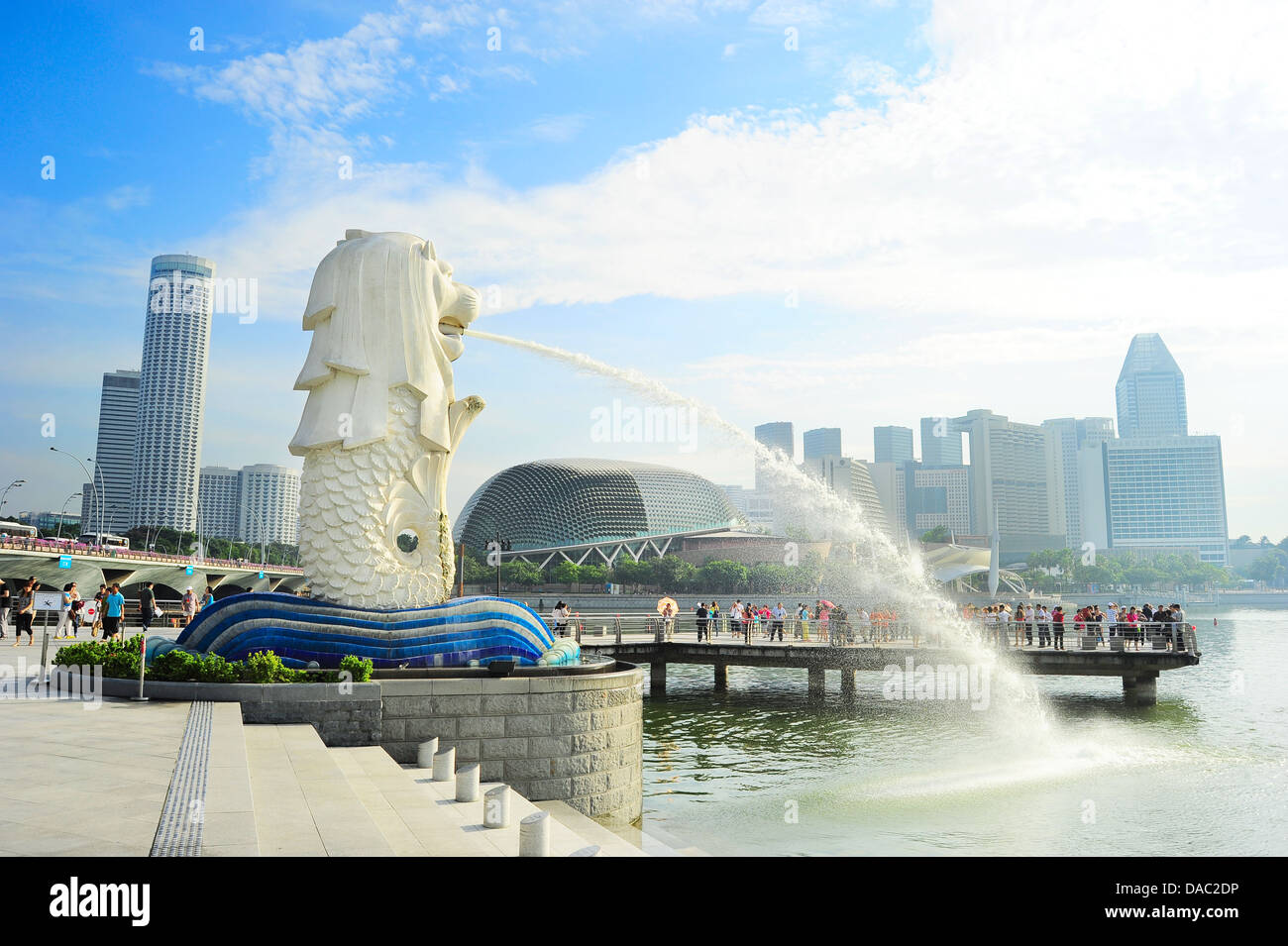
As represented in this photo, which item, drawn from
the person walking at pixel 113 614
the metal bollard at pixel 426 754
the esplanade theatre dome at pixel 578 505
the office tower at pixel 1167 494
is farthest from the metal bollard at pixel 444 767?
the office tower at pixel 1167 494

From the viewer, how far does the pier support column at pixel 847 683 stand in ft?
77.3

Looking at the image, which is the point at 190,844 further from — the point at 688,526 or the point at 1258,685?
the point at 688,526

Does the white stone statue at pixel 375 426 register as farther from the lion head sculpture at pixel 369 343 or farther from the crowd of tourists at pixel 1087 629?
the crowd of tourists at pixel 1087 629

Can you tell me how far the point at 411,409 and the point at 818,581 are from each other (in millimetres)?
66115

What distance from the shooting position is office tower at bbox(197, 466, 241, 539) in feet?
428

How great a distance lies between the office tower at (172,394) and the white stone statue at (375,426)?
362ft

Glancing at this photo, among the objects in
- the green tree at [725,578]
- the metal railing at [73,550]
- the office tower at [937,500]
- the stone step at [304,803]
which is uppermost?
the office tower at [937,500]

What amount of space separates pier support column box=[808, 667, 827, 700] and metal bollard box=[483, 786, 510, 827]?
17.6 meters

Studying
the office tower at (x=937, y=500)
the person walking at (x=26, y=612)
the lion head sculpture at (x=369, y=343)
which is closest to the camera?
the lion head sculpture at (x=369, y=343)

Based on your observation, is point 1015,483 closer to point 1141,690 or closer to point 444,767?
point 1141,690

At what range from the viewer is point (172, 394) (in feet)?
376

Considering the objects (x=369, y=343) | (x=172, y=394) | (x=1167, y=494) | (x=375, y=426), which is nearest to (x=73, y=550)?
(x=369, y=343)

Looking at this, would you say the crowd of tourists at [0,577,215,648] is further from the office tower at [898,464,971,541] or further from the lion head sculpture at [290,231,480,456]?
the office tower at [898,464,971,541]

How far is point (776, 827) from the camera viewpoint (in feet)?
37.9
